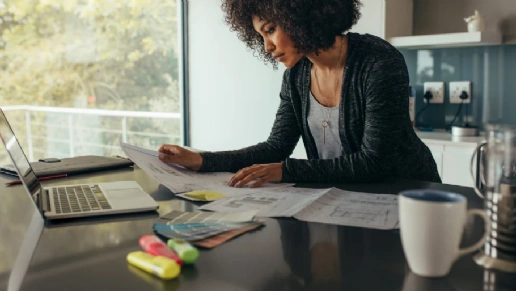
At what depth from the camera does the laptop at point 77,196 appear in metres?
0.96

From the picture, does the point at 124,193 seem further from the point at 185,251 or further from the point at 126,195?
the point at 185,251

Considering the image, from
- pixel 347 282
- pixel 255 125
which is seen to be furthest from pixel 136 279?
pixel 255 125

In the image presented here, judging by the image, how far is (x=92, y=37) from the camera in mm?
3723

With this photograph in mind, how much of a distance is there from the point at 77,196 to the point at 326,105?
763 millimetres

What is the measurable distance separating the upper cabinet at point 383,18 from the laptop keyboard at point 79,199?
6.52 ft

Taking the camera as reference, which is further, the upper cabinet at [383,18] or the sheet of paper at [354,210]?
the upper cabinet at [383,18]

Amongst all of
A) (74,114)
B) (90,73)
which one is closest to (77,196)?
(90,73)

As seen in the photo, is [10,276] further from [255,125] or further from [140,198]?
[255,125]

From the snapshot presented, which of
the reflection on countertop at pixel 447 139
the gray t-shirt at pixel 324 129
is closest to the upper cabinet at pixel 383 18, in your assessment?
the reflection on countertop at pixel 447 139

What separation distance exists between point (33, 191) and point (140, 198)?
0.20m

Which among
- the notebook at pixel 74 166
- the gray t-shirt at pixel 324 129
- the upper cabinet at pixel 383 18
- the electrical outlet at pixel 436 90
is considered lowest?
the notebook at pixel 74 166

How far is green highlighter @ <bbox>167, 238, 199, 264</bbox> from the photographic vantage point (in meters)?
0.68

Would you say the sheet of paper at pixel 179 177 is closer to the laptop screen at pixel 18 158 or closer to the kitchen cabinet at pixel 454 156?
the laptop screen at pixel 18 158

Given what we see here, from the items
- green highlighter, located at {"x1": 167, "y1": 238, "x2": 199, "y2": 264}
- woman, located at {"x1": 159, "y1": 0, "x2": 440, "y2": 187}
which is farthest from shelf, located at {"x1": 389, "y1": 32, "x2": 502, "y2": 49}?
green highlighter, located at {"x1": 167, "y1": 238, "x2": 199, "y2": 264}
